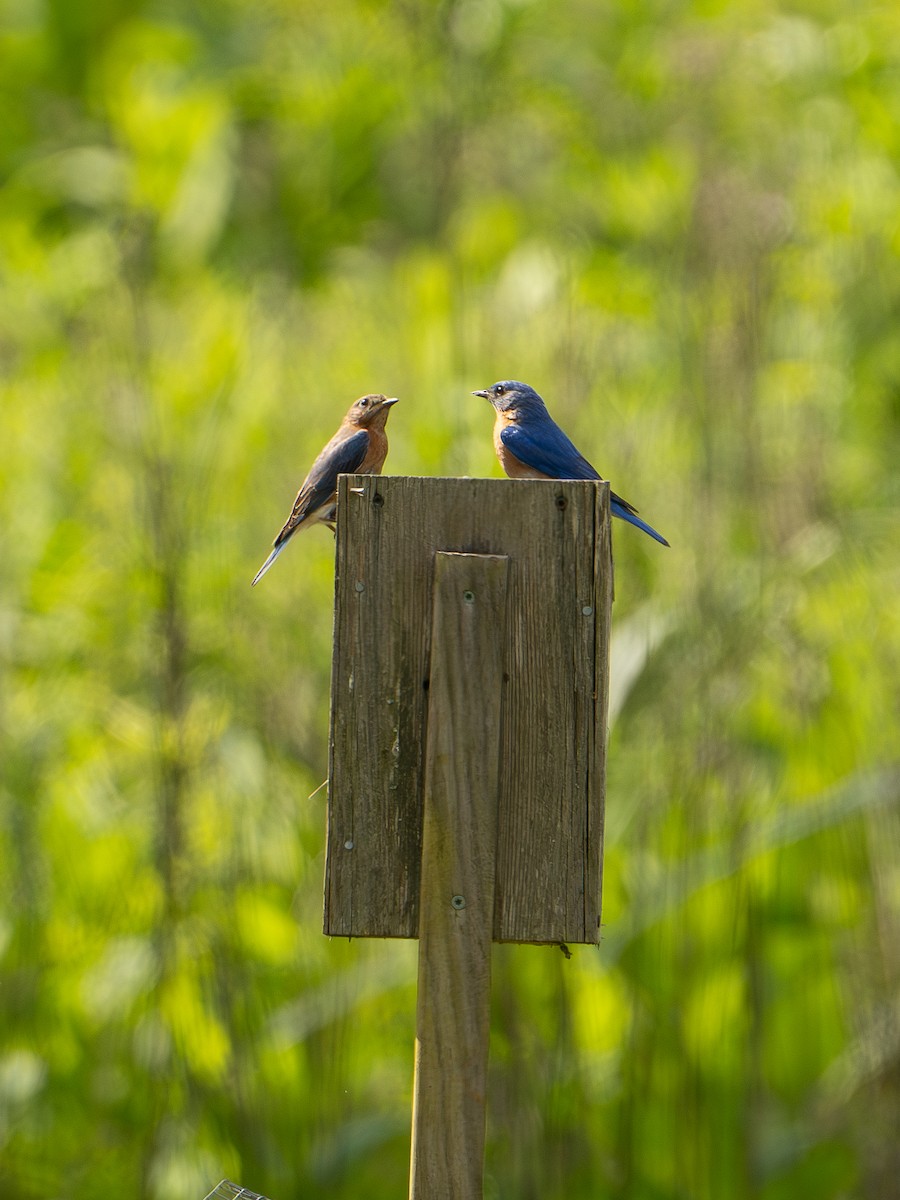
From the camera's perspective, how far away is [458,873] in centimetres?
230

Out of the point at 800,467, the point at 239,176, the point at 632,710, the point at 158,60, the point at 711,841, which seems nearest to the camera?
the point at 711,841

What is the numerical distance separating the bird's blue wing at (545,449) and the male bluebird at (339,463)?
0.93 ft

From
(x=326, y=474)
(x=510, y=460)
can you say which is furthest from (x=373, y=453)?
(x=510, y=460)

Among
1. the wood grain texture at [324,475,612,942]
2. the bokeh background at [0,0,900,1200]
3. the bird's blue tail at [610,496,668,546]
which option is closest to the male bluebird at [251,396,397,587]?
the bird's blue tail at [610,496,668,546]

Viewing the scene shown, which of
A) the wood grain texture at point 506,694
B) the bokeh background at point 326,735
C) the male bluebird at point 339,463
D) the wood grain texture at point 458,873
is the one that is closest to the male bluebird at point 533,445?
the male bluebird at point 339,463

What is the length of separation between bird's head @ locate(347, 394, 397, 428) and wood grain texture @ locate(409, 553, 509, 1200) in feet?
3.71

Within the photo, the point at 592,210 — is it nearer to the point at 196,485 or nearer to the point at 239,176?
the point at 196,485

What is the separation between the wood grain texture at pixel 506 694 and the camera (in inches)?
92.0

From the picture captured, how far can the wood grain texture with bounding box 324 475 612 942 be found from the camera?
2336 mm

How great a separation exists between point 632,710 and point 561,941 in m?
2.53

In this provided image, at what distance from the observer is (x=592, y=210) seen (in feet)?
24.3

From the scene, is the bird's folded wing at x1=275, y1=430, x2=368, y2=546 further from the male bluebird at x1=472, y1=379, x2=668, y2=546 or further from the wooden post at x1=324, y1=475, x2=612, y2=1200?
the wooden post at x1=324, y1=475, x2=612, y2=1200

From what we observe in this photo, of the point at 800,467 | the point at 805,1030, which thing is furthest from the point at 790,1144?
the point at 800,467

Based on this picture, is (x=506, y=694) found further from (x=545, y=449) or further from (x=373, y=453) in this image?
(x=373, y=453)
